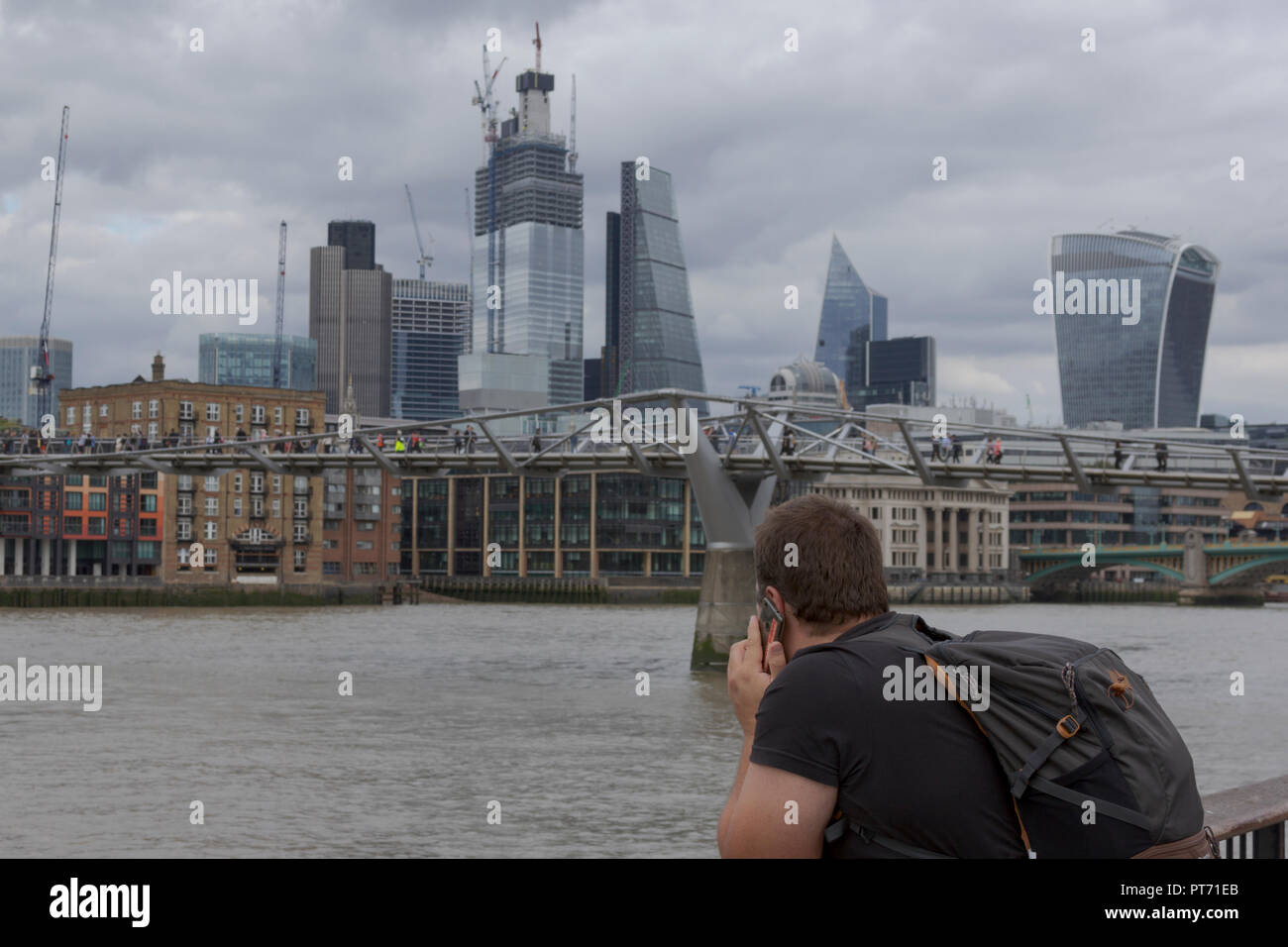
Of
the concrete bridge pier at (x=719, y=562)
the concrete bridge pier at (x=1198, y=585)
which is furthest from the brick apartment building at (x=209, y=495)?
the concrete bridge pier at (x=719, y=562)

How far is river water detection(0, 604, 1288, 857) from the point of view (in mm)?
18953

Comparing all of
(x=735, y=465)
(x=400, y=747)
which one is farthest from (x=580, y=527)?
(x=400, y=747)

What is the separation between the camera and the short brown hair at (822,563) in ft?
12.2

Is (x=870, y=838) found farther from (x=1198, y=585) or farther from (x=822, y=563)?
(x=1198, y=585)

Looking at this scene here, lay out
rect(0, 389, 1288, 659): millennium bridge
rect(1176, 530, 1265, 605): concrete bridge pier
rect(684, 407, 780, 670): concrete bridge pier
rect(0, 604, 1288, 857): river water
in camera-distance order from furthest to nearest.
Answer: rect(1176, 530, 1265, 605): concrete bridge pier
rect(684, 407, 780, 670): concrete bridge pier
rect(0, 389, 1288, 659): millennium bridge
rect(0, 604, 1288, 857): river water

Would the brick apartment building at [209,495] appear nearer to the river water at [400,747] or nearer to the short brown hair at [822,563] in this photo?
the river water at [400,747]

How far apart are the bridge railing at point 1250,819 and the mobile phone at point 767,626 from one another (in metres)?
2.45

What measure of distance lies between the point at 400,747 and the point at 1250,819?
23034 millimetres

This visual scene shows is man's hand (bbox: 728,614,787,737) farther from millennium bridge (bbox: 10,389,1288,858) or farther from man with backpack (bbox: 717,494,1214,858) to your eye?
millennium bridge (bbox: 10,389,1288,858)

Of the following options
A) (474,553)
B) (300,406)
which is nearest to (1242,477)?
(300,406)

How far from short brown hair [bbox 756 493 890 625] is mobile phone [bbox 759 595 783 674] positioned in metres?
0.04

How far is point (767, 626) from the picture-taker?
152 inches

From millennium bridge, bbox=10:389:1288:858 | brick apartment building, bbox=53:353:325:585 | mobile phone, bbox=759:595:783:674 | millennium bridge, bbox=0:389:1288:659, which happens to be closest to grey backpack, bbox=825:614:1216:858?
mobile phone, bbox=759:595:783:674
